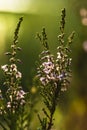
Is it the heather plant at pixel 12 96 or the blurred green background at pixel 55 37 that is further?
the blurred green background at pixel 55 37

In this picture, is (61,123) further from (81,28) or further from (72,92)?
(81,28)

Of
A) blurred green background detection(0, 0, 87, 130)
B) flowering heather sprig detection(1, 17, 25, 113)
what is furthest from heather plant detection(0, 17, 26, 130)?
blurred green background detection(0, 0, 87, 130)

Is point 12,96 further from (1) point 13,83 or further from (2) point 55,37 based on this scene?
(2) point 55,37

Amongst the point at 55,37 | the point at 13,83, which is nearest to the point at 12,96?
the point at 13,83

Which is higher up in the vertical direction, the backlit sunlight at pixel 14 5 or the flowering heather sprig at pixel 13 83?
the backlit sunlight at pixel 14 5

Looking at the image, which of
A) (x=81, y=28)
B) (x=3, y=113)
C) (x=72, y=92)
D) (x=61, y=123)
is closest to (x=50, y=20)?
(x=81, y=28)

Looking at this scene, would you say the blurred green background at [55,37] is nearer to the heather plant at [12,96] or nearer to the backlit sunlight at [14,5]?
the backlit sunlight at [14,5]

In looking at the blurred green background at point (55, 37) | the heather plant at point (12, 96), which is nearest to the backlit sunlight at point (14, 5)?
the blurred green background at point (55, 37)

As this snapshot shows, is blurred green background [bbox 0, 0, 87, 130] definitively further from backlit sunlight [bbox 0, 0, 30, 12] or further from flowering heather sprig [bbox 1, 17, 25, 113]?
flowering heather sprig [bbox 1, 17, 25, 113]
